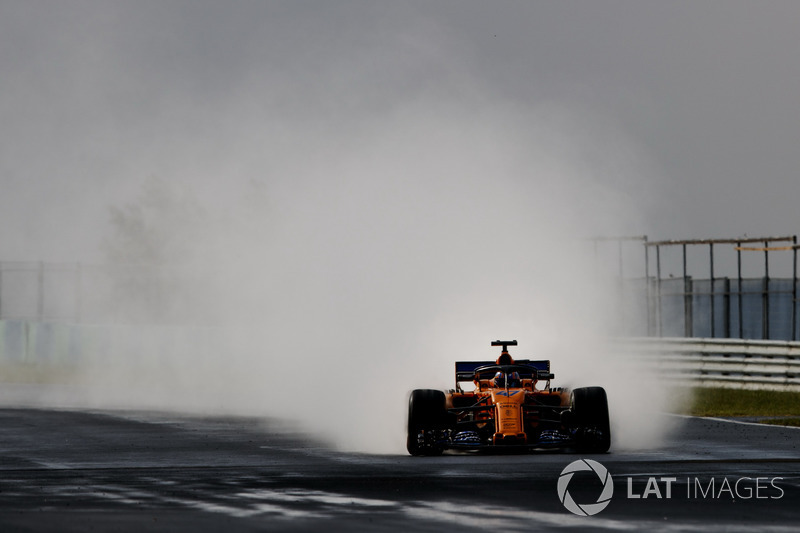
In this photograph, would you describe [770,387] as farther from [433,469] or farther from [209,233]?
[209,233]

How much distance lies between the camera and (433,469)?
1695 centimetres

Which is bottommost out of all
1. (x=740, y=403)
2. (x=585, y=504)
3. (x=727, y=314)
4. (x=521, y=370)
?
(x=585, y=504)

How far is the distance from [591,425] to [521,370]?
2008 mm

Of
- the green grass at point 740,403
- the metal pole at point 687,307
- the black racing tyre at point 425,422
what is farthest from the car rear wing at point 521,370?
the metal pole at point 687,307

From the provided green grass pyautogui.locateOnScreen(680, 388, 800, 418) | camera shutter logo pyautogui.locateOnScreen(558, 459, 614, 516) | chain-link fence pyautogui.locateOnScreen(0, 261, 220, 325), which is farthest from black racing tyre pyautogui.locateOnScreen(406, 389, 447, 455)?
chain-link fence pyautogui.locateOnScreen(0, 261, 220, 325)

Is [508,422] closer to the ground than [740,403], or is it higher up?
closer to the ground

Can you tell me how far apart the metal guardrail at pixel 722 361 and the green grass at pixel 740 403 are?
32 centimetres

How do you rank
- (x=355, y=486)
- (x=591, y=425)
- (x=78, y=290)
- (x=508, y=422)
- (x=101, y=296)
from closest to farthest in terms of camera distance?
(x=355, y=486)
(x=591, y=425)
(x=508, y=422)
(x=78, y=290)
(x=101, y=296)

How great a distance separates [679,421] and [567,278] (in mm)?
15046

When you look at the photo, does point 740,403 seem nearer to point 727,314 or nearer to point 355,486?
point 727,314

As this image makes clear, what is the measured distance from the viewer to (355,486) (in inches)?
595

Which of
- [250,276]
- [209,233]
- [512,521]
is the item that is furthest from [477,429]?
[209,233]

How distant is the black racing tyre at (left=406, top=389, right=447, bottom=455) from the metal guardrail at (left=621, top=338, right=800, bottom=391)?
16066 mm

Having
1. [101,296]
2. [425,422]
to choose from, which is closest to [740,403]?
[425,422]
